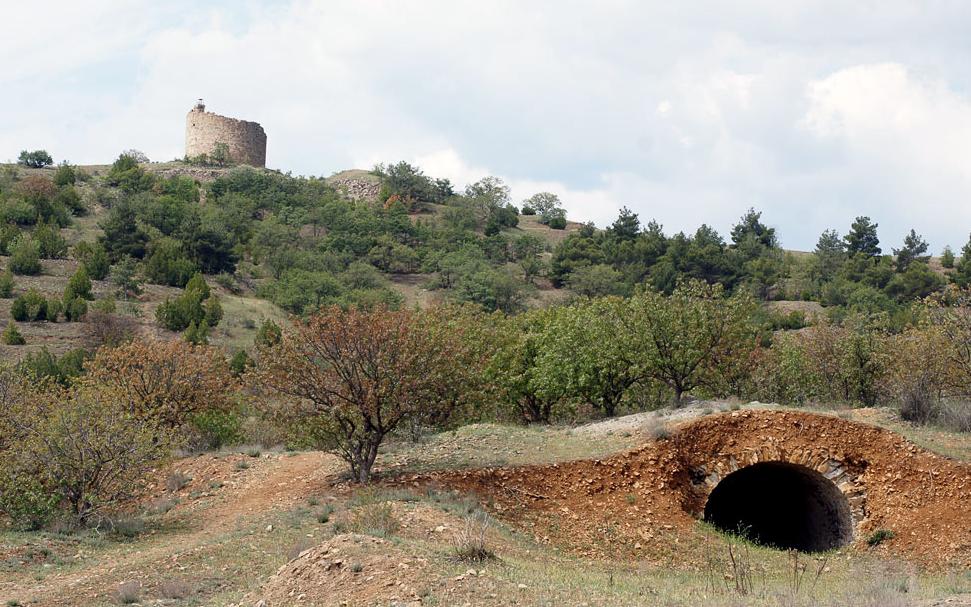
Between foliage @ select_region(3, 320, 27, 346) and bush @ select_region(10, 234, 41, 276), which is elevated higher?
bush @ select_region(10, 234, 41, 276)

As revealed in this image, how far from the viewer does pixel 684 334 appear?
102 feet

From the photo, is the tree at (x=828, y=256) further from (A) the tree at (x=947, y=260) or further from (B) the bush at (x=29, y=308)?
(B) the bush at (x=29, y=308)

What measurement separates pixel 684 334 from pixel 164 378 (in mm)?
16102

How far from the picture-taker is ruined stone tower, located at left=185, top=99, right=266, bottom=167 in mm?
95188

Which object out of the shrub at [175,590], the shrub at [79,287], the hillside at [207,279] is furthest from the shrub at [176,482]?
the shrub at [79,287]

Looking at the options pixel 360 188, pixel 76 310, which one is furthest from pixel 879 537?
pixel 360 188

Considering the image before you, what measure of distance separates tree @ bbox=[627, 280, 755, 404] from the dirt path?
1149cm

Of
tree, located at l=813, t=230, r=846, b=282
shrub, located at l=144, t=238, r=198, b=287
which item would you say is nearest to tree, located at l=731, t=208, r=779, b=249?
tree, located at l=813, t=230, r=846, b=282

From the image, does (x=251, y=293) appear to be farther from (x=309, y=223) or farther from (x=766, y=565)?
(x=766, y=565)

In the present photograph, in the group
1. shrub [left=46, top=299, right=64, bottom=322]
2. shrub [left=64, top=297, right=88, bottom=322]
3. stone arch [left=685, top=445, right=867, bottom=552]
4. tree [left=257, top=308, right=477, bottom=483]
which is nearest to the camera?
tree [left=257, top=308, right=477, bottom=483]

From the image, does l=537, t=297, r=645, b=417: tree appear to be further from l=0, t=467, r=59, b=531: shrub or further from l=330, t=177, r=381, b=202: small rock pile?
l=330, t=177, r=381, b=202: small rock pile

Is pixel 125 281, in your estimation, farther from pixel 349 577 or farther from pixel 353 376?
pixel 349 577

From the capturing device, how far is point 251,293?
68.9 metres

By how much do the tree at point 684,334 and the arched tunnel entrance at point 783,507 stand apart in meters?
4.31
